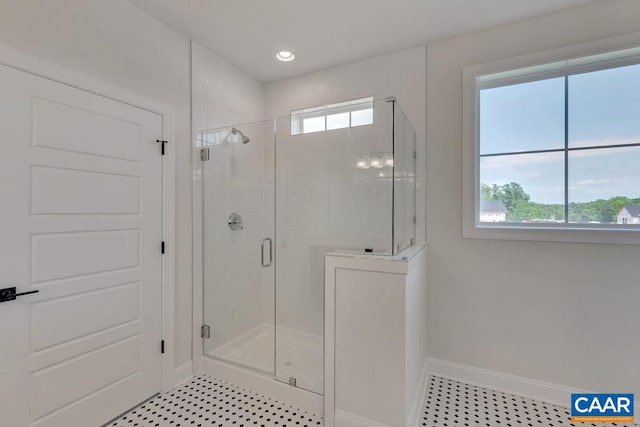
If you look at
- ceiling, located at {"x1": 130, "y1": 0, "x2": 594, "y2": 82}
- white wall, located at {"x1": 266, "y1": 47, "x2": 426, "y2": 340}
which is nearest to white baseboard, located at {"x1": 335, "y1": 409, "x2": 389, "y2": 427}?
white wall, located at {"x1": 266, "y1": 47, "x2": 426, "y2": 340}

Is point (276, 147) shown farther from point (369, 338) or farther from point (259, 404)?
point (259, 404)

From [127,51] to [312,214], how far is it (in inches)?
70.2

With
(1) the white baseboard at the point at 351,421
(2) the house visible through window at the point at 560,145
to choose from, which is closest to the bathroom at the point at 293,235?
(1) the white baseboard at the point at 351,421

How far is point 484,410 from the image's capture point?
1945 mm

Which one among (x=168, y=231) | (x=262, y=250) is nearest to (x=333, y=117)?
(x=262, y=250)

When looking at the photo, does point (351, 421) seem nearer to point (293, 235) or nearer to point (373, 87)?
point (293, 235)

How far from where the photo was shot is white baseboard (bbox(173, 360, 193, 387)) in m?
2.23

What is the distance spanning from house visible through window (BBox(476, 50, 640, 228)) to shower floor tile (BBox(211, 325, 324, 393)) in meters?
1.72

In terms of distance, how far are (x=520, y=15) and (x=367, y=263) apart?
6.85ft

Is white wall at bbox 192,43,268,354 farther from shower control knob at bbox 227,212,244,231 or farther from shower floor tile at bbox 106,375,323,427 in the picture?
shower floor tile at bbox 106,375,323,427

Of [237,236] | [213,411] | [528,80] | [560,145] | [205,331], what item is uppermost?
[528,80]

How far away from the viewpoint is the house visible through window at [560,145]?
6.49 feet

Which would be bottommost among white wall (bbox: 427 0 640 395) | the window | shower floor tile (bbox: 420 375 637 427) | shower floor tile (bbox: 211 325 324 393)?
shower floor tile (bbox: 420 375 637 427)

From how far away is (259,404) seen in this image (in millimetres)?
2031
